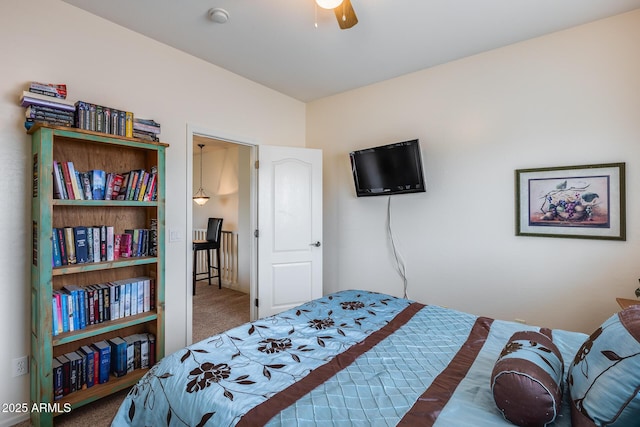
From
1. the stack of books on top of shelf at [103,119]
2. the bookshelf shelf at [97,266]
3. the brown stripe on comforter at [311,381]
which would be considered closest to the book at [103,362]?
the bookshelf shelf at [97,266]

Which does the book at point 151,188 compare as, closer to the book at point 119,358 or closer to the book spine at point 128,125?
the book spine at point 128,125

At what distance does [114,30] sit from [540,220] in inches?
147

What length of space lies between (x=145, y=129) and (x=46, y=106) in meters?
0.57

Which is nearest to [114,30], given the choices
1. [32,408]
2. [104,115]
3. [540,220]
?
[104,115]

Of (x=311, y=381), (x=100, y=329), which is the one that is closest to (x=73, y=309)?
(x=100, y=329)

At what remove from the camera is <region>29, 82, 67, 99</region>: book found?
5.96ft

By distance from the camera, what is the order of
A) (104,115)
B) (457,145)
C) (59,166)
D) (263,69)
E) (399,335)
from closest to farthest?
(399,335)
(59,166)
(104,115)
(457,145)
(263,69)

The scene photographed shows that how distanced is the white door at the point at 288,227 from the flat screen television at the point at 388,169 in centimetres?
56

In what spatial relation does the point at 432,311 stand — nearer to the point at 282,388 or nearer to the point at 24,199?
the point at 282,388

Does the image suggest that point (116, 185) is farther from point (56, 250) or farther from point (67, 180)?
point (56, 250)

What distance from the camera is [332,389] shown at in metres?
1.06

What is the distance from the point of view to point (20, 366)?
6.26 feet

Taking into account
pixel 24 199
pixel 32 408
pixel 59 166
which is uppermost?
pixel 59 166

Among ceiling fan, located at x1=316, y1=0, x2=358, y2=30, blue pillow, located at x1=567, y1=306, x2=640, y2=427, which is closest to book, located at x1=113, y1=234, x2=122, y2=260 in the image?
ceiling fan, located at x1=316, y1=0, x2=358, y2=30
